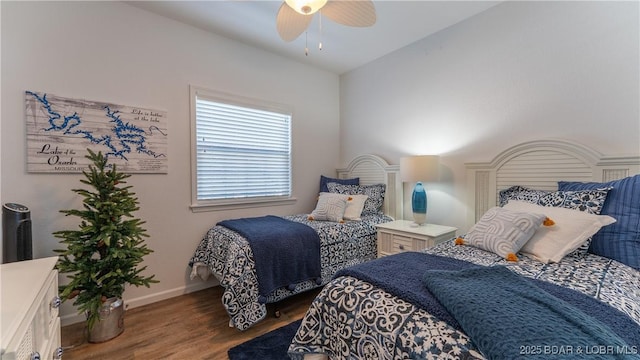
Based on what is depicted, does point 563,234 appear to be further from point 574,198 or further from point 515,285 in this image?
point 515,285

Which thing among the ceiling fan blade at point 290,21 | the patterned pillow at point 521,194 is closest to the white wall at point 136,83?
the ceiling fan blade at point 290,21

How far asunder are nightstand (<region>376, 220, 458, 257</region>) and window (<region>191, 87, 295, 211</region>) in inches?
53.5

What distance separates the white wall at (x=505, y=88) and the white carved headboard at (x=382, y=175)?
11 cm

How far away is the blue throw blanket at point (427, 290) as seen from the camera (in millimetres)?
883

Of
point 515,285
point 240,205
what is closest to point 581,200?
point 515,285

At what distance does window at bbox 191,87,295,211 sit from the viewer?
9.11 feet

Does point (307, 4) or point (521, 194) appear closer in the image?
point (307, 4)

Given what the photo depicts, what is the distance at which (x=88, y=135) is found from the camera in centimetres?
217

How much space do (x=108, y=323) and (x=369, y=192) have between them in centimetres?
266

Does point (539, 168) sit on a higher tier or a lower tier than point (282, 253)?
higher

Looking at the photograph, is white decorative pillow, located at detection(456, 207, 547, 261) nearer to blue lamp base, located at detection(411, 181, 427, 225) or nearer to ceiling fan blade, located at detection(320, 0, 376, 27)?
blue lamp base, located at detection(411, 181, 427, 225)

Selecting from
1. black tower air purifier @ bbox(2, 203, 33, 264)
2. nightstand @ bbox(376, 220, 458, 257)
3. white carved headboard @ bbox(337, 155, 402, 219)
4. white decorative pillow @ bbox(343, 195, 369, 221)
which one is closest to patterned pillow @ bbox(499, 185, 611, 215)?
nightstand @ bbox(376, 220, 458, 257)

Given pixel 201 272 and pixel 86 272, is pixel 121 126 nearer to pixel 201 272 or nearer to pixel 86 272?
pixel 86 272

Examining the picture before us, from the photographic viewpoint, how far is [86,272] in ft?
5.96
